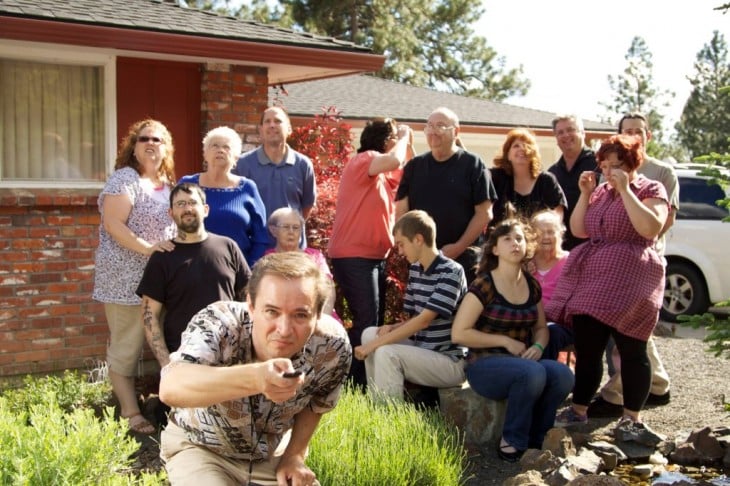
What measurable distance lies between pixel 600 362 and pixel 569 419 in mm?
479

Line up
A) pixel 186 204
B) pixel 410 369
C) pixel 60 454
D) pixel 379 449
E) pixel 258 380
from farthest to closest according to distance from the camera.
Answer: pixel 410 369 → pixel 186 204 → pixel 379 449 → pixel 60 454 → pixel 258 380

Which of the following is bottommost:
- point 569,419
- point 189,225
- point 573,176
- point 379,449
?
point 569,419

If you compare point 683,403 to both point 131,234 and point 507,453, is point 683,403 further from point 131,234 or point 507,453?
point 131,234

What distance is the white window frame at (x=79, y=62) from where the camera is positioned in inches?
289

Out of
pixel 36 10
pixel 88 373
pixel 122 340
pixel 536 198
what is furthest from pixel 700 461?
pixel 36 10

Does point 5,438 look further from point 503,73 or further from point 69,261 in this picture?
point 503,73

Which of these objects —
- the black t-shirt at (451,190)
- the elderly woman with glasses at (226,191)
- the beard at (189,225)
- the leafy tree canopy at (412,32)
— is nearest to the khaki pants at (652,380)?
the black t-shirt at (451,190)

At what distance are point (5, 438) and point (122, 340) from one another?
2.33 m

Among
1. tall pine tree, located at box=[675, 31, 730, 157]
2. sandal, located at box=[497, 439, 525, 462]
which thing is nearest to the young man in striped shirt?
sandal, located at box=[497, 439, 525, 462]

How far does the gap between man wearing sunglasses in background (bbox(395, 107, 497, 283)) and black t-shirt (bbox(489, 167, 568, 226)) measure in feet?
0.89

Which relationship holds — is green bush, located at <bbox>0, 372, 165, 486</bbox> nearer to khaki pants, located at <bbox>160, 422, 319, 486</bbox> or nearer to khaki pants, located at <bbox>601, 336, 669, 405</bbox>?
khaki pants, located at <bbox>160, 422, 319, 486</bbox>

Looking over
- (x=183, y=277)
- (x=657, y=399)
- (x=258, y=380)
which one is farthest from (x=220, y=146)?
(x=657, y=399)

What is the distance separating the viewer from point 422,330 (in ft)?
21.1

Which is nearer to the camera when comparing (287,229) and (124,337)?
(287,229)
